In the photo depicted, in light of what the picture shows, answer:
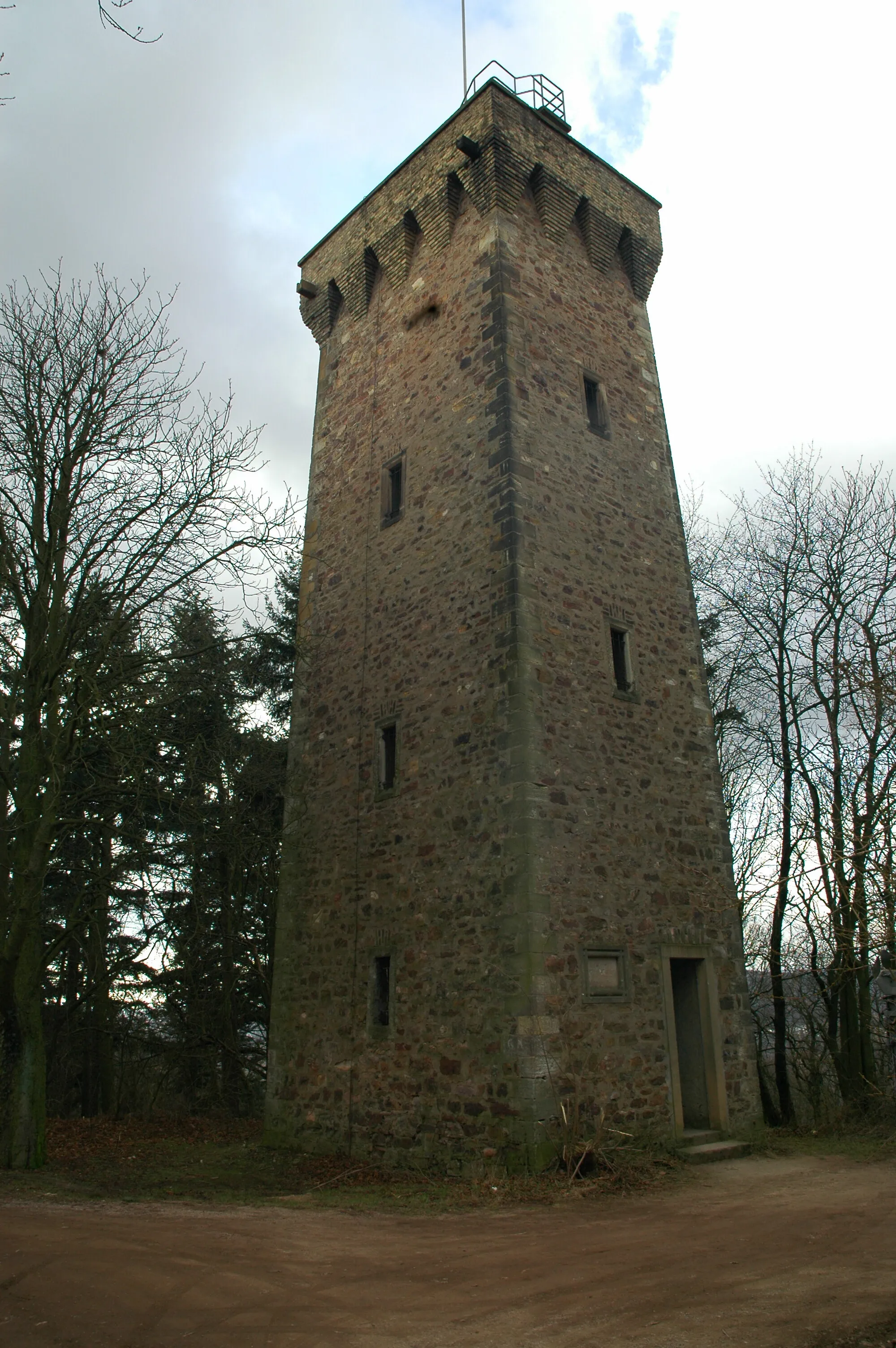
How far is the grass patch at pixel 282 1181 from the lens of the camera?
314 inches

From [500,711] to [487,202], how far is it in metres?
7.23

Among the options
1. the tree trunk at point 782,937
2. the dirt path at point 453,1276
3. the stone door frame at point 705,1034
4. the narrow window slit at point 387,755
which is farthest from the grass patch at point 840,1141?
the narrow window slit at point 387,755

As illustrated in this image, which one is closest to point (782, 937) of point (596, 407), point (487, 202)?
point (596, 407)

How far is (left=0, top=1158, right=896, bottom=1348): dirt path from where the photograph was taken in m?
A: 4.32

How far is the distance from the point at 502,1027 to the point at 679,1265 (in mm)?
3522

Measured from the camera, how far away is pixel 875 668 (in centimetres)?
1302

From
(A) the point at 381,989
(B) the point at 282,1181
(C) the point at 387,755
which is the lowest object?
(B) the point at 282,1181

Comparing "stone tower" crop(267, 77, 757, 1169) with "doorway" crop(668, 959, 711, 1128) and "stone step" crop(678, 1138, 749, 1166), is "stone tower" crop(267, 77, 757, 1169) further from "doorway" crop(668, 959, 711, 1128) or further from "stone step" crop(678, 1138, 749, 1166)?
"stone step" crop(678, 1138, 749, 1166)

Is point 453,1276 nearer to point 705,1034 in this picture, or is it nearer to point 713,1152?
point 713,1152

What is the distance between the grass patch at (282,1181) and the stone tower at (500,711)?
1.13ft

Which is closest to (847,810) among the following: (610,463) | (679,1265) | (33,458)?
(610,463)

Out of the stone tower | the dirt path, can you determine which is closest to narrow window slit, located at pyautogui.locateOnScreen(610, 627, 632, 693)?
the stone tower

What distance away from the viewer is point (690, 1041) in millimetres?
10992

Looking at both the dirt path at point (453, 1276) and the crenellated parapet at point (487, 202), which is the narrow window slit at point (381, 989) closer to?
the dirt path at point (453, 1276)
